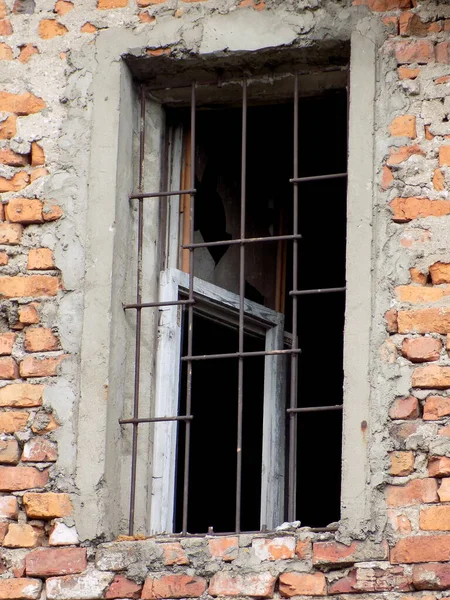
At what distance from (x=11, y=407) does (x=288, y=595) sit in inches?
51.8

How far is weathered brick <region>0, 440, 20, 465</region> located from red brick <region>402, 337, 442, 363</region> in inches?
59.8

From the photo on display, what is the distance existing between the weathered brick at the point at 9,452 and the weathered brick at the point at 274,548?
3.27 feet

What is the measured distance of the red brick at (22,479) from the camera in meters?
5.18

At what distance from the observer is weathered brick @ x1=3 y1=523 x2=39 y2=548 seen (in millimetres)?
5113

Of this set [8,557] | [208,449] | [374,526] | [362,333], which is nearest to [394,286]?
[362,333]

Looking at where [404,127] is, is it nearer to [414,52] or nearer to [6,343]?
[414,52]

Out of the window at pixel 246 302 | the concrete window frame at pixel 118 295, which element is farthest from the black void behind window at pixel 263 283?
the concrete window frame at pixel 118 295

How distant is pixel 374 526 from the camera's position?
15.8 feet

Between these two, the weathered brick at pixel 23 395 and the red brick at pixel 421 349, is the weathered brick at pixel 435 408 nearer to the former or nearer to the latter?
the red brick at pixel 421 349

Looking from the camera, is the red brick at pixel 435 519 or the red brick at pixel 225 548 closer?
the red brick at pixel 435 519

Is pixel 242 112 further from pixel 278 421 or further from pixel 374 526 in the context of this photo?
pixel 374 526

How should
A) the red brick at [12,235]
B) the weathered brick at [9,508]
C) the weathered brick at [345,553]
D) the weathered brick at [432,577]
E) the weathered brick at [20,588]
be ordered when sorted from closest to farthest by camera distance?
the weathered brick at [432,577] < the weathered brick at [345,553] < the weathered brick at [20,588] < the weathered brick at [9,508] < the red brick at [12,235]

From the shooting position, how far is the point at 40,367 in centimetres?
532

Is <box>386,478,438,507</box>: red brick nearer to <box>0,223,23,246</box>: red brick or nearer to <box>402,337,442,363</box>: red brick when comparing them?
<box>402,337,442,363</box>: red brick
